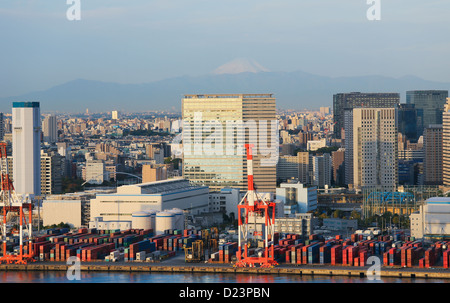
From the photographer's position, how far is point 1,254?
64.1 feet

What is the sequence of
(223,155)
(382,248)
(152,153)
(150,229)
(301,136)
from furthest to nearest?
(301,136) → (152,153) → (223,155) → (150,229) → (382,248)

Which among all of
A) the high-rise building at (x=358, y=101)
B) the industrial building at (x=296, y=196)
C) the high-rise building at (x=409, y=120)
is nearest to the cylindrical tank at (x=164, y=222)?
the industrial building at (x=296, y=196)

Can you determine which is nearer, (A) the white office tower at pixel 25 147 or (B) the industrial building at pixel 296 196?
(B) the industrial building at pixel 296 196

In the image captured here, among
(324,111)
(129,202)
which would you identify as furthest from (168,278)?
(324,111)

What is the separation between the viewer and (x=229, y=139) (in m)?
32.2

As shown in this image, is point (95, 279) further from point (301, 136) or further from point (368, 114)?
point (301, 136)

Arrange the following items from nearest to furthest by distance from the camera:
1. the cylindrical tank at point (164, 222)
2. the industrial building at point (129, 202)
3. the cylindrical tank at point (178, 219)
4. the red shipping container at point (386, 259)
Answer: the red shipping container at point (386, 259) < the cylindrical tank at point (164, 222) < the cylindrical tank at point (178, 219) < the industrial building at point (129, 202)

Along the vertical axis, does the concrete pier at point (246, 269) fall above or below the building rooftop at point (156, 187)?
below

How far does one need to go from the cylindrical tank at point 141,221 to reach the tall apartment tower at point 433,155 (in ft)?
65.4

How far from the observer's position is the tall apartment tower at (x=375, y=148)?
35688 mm

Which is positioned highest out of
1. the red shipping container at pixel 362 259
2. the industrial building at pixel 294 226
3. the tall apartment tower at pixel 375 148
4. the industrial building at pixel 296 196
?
the tall apartment tower at pixel 375 148

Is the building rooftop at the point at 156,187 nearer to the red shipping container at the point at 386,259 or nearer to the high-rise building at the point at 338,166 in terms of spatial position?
the red shipping container at the point at 386,259
